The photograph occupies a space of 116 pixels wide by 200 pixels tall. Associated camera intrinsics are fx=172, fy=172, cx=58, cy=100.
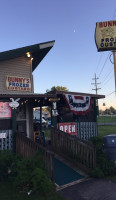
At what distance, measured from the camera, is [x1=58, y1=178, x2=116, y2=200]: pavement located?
190 inches

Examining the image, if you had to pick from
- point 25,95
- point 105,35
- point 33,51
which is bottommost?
point 25,95

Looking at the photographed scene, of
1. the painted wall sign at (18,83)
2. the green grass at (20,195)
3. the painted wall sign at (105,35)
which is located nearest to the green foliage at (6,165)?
the green grass at (20,195)

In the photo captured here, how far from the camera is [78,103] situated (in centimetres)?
980

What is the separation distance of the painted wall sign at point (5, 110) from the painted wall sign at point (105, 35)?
6.89 m

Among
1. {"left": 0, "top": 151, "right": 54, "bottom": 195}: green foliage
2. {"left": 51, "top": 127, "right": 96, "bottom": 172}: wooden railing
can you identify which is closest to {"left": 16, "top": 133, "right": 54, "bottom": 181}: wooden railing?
{"left": 0, "top": 151, "right": 54, "bottom": 195}: green foliage

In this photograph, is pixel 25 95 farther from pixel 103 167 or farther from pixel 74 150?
pixel 103 167

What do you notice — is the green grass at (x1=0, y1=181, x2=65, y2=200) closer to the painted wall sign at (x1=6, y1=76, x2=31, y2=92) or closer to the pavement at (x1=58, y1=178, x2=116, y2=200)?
the pavement at (x1=58, y1=178, x2=116, y2=200)

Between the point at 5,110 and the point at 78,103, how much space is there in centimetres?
399

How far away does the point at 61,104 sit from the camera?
11.5 metres

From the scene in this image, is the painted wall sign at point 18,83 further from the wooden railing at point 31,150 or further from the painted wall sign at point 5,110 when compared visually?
the wooden railing at point 31,150

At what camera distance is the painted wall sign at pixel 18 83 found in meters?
10.9

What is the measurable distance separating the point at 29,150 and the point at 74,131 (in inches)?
154

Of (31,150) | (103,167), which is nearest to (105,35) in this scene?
(103,167)

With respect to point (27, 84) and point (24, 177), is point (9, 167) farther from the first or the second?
point (27, 84)
